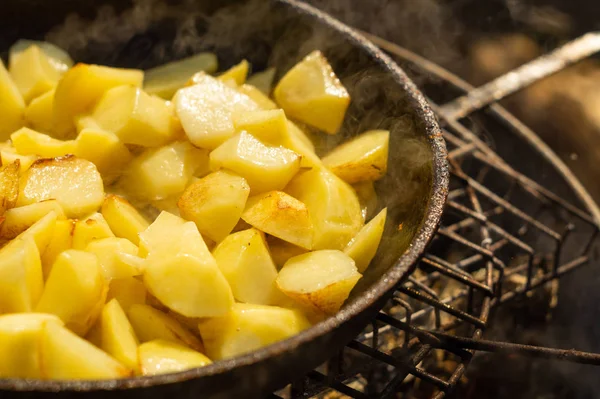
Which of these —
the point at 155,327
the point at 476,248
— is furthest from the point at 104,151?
the point at 476,248

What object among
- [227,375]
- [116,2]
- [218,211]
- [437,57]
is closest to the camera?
[227,375]

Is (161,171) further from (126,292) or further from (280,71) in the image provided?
(280,71)

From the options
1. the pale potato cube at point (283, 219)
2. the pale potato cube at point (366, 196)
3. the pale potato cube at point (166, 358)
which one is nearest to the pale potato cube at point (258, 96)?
the pale potato cube at point (366, 196)

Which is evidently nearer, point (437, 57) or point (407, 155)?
point (407, 155)

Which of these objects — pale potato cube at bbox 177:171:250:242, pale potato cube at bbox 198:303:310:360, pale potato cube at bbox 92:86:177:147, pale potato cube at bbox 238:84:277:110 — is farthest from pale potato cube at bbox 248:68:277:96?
pale potato cube at bbox 198:303:310:360

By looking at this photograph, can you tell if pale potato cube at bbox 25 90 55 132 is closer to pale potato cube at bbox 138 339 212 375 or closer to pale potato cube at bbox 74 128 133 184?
pale potato cube at bbox 74 128 133 184

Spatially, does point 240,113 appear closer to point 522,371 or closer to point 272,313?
point 272,313

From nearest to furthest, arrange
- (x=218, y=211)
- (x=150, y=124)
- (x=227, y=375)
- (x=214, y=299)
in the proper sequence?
(x=227, y=375) < (x=214, y=299) < (x=218, y=211) < (x=150, y=124)

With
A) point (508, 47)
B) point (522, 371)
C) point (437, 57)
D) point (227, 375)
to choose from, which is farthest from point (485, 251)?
point (508, 47)
